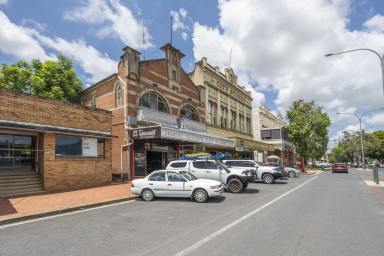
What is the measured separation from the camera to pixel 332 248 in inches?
214

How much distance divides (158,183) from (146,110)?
10.7m

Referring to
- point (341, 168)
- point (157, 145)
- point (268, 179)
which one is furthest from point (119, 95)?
point (341, 168)

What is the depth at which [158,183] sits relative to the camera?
1211 cm

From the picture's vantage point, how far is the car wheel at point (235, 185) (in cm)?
1446

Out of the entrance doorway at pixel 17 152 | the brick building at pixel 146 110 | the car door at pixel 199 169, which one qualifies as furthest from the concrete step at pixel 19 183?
the car door at pixel 199 169

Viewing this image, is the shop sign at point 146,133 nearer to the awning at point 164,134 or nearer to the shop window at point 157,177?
the awning at point 164,134

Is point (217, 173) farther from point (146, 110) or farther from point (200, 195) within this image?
point (146, 110)

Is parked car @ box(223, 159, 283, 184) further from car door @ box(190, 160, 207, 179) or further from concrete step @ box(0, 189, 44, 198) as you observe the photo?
concrete step @ box(0, 189, 44, 198)

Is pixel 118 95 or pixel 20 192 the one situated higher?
pixel 118 95

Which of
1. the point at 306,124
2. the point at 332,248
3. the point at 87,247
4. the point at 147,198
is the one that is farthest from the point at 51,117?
the point at 306,124

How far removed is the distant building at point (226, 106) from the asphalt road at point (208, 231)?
21.4m

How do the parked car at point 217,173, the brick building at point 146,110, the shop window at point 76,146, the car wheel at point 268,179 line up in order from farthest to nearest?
the brick building at point 146,110, the car wheel at point 268,179, the shop window at point 76,146, the parked car at point 217,173

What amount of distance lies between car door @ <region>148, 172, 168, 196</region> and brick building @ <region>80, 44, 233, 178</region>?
21.1ft

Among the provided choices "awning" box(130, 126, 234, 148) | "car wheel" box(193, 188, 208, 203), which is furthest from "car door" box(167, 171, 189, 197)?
"awning" box(130, 126, 234, 148)
